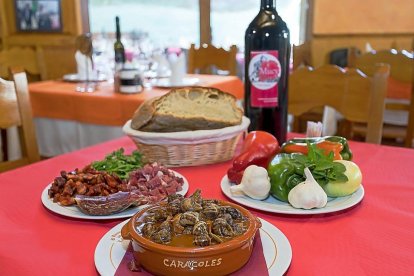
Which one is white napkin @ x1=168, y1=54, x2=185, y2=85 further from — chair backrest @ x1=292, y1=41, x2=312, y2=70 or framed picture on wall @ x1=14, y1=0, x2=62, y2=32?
framed picture on wall @ x1=14, y1=0, x2=62, y2=32

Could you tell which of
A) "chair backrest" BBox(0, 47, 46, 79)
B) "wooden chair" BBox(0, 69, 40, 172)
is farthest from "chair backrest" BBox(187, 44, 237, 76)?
"wooden chair" BBox(0, 69, 40, 172)

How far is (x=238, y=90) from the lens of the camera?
229 cm

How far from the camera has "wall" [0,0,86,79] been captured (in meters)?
3.80

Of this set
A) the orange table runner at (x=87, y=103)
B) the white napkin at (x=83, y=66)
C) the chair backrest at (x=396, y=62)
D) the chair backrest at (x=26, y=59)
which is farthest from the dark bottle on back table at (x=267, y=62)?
the chair backrest at (x=26, y=59)

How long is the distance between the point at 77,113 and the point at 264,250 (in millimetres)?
1540

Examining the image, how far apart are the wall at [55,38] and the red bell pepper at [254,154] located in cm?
338

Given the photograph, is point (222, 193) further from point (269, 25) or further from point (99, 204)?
point (269, 25)

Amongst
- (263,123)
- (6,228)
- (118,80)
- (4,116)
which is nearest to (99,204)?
(6,228)

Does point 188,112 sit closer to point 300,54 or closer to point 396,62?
point 396,62

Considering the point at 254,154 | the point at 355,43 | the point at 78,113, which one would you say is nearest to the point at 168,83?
the point at 78,113

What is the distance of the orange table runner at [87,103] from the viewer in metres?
1.77

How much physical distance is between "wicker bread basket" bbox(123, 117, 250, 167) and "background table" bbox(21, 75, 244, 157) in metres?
0.85

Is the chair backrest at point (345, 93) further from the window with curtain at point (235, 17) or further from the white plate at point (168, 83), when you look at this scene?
the window with curtain at point (235, 17)

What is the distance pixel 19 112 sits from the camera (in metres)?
1.29
